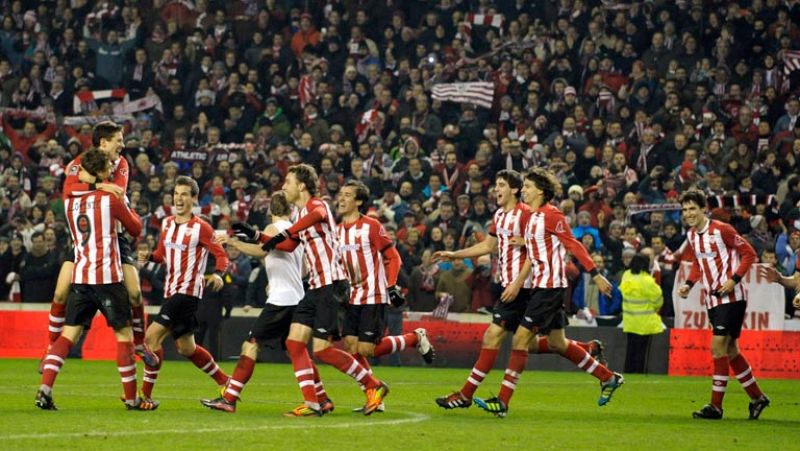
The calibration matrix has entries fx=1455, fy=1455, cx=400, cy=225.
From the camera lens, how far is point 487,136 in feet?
87.0

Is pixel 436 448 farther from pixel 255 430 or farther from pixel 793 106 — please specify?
pixel 793 106

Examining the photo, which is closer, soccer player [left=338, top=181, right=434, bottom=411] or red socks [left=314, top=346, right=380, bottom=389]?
red socks [left=314, top=346, right=380, bottom=389]

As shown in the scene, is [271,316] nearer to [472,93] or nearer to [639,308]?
[639,308]

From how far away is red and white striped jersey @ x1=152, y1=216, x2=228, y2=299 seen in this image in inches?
542

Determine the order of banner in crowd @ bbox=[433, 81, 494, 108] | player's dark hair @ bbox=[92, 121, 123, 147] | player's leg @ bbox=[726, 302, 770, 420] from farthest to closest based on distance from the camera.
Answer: banner in crowd @ bbox=[433, 81, 494, 108], player's leg @ bbox=[726, 302, 770, 420], player's dark hair @ bbox=[92, 121, 123, 147]

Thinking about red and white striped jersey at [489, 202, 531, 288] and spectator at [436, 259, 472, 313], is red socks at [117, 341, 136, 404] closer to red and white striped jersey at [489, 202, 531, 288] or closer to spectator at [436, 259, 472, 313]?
red and white striped jersey at [489, 202, 531, 288]

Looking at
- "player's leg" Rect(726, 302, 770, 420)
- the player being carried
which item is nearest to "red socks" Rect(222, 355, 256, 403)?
the player being carried

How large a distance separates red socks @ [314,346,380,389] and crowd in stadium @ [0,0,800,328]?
9.24 m

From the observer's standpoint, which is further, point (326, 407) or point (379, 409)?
point (379, 409)

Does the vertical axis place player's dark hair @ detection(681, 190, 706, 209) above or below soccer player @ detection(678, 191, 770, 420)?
above

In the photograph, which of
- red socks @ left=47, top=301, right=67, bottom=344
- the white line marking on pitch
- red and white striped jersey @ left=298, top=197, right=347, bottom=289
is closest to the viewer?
the white line marking on pitch

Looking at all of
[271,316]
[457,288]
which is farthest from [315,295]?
[457,288]

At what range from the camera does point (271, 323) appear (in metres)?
12.9

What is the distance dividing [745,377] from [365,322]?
12.1 feet
